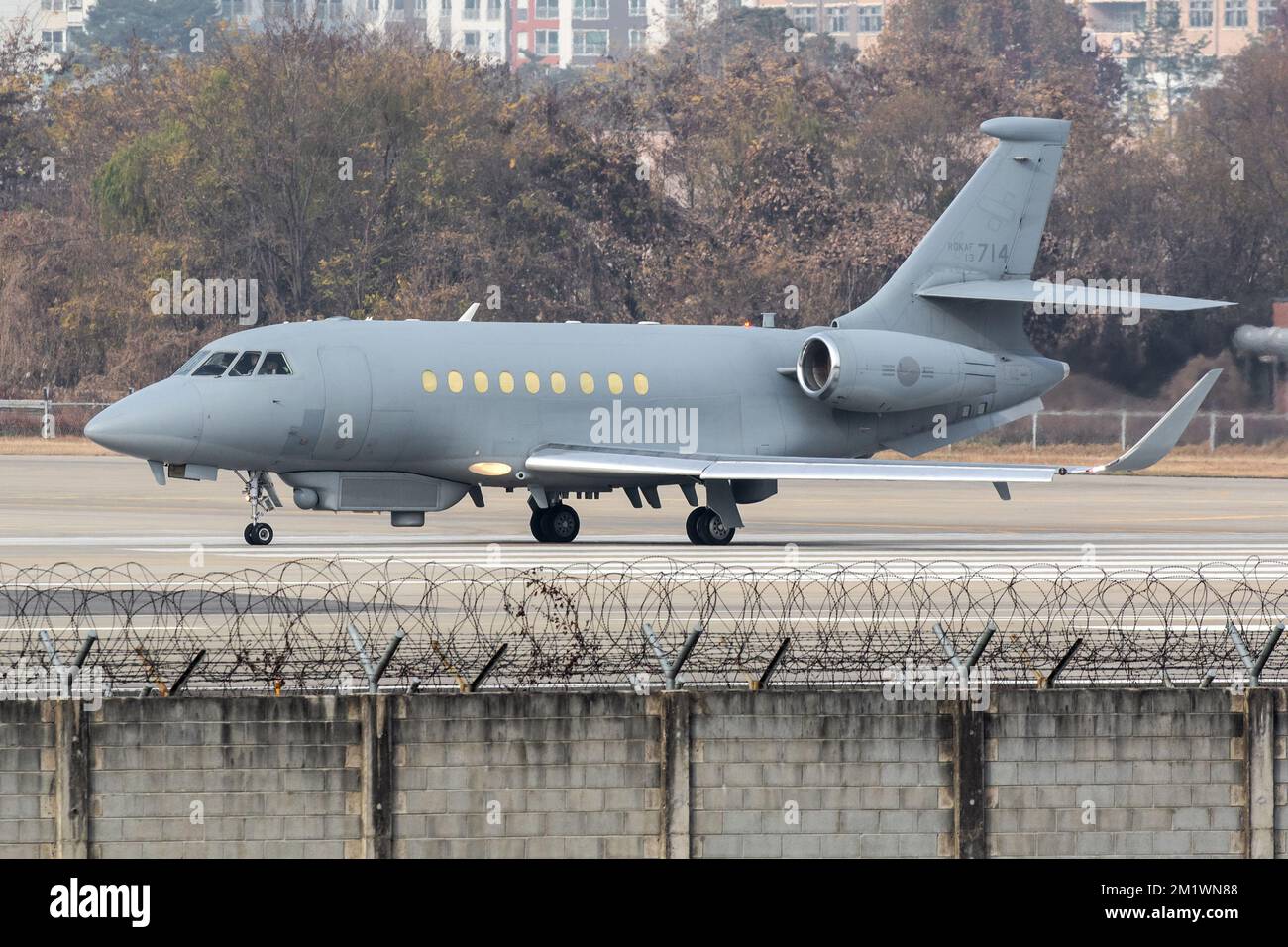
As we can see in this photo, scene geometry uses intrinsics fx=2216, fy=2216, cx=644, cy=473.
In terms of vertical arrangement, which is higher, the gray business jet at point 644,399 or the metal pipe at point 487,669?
the gray business jet at point 644,399

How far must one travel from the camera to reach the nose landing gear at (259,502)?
33.4 metres

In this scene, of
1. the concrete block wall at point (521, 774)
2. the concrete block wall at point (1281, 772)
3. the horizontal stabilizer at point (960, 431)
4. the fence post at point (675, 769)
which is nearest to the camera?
the concrete block wall at point (521, 774)

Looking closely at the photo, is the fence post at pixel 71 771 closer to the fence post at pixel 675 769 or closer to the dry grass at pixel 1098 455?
the fence post at pixel 675 769

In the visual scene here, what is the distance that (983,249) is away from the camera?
41406 mm

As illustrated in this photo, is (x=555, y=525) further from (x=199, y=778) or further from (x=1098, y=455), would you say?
(x=1098, y=455)

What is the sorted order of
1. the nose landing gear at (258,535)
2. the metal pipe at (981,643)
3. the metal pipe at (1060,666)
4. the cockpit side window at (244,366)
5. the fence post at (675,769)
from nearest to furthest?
the metal pipe at (981,643), the fence post at (675,769), the metal pipe at (1060,666), the nose landing gear at (258,535), the cockpit side window at (244,366)

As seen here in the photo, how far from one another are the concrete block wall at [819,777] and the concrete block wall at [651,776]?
16 mm

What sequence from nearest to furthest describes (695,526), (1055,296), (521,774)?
(521,774) < (695,526) < (1055,296)

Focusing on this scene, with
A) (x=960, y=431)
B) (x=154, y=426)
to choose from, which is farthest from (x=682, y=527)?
(x=154, y=426)

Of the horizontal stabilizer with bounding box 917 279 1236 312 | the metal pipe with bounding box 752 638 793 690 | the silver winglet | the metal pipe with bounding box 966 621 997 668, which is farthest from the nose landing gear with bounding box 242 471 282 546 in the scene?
the metal pipe with bounding box 966 621 997 668

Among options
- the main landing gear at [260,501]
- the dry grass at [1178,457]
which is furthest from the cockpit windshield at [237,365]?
the dry grass at [1178,457]

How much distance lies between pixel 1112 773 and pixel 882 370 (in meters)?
20.7

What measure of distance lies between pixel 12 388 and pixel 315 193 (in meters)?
13.1

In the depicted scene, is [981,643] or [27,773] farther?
[981,643]
